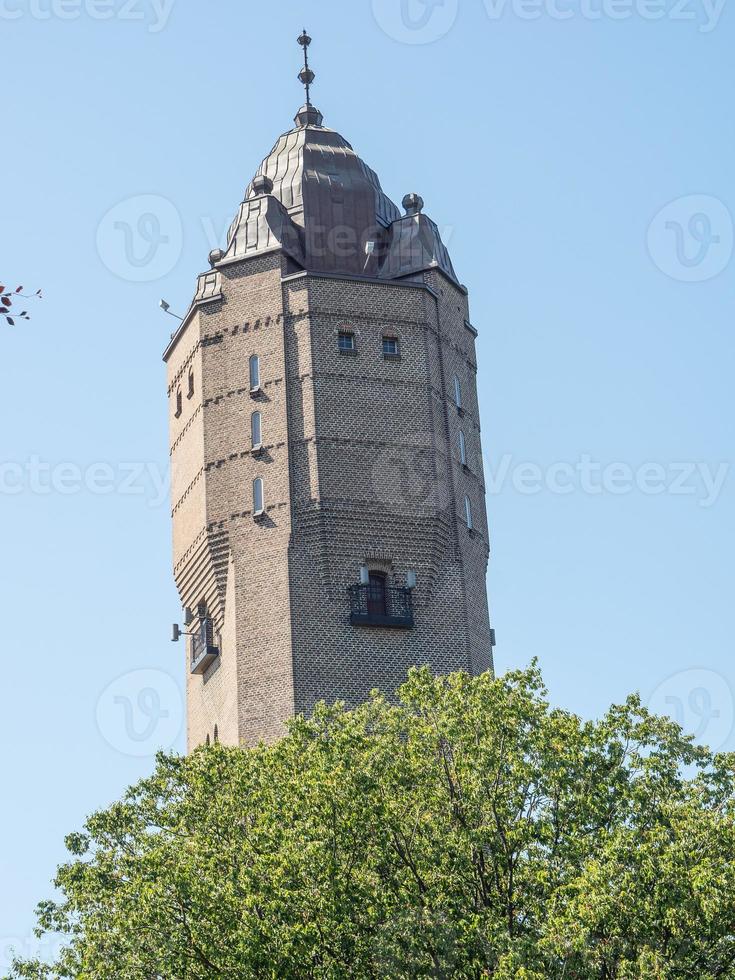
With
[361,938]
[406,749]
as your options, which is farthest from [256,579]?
[361,938]

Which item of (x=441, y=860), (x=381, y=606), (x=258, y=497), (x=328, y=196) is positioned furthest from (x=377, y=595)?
(x=441, y=860)

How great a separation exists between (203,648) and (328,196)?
13.3m

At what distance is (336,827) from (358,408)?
18.5 metres

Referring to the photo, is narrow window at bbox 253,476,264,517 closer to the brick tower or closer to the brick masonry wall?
the brick tower

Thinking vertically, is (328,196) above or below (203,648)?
above

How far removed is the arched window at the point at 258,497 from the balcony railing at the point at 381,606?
317 cm

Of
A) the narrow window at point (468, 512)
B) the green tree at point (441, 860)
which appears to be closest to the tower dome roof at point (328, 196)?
the narrow window at point (468, 512)

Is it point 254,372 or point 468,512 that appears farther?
point 468,512

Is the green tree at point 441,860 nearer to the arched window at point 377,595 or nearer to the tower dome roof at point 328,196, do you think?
the arched window at point 377,595

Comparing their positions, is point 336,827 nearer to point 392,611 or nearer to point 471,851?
point 471,851

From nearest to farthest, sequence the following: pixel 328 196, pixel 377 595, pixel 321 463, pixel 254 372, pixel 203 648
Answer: pixel 377 595, pixel 321 463, pixel 203 648, pixel 254 372, pixel 328 196

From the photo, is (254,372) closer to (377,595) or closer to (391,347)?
(391,347)

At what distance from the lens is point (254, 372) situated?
53625 mm

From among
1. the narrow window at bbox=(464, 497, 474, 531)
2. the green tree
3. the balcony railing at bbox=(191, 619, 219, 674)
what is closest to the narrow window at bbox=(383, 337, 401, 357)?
the narrow window at bbox=(464, 497, 474, 531)
